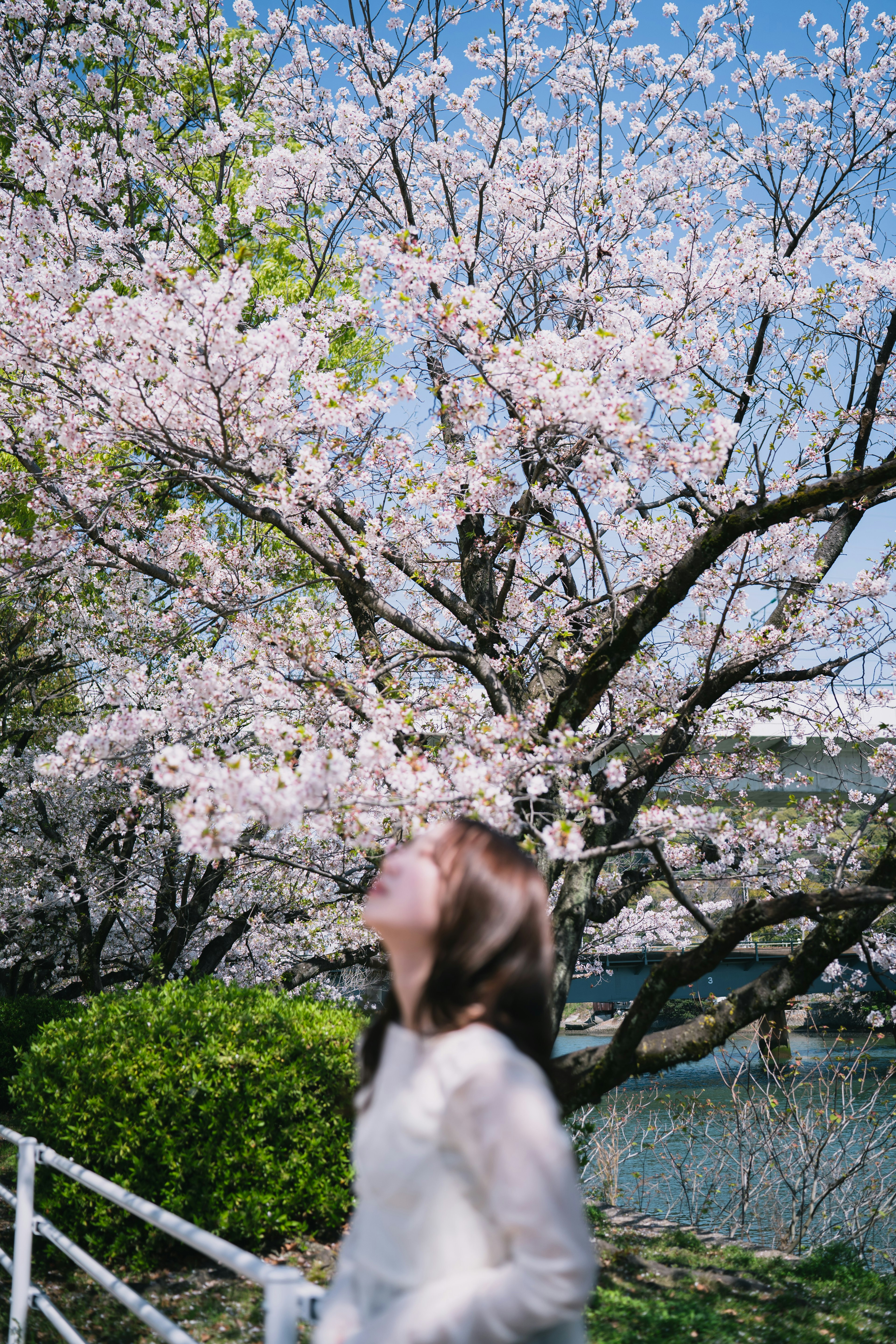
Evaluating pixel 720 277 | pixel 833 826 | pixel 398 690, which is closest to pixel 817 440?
pixel 720 277

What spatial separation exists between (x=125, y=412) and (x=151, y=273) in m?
0.79

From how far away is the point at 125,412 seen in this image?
17.4 feet

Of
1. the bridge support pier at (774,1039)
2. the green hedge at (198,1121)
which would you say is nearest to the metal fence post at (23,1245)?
the green hedge at (198,1121)

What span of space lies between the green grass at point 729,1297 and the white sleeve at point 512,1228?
4322 mm

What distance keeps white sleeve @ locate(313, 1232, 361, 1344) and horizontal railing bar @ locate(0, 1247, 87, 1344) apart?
1.77 m

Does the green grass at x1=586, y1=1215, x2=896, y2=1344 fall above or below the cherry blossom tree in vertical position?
below

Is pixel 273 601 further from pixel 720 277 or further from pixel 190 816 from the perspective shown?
pixel 190 816

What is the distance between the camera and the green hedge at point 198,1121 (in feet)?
16.3

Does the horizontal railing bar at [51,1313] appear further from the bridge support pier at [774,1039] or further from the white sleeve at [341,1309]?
the bridge support pier at [774,1039]

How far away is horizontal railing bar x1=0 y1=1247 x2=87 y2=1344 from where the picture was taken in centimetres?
276

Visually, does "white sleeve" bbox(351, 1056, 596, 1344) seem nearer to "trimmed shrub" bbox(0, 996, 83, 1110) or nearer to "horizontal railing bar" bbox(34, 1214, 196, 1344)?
"horizontal railing bar" bbox(34, 1214, 196, 1344)

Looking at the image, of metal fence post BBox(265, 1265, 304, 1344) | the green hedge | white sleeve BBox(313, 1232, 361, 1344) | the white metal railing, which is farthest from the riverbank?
white sleeve BBox(313, 1232, 361, 1344)

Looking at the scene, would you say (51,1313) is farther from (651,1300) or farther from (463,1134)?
(651,1300)

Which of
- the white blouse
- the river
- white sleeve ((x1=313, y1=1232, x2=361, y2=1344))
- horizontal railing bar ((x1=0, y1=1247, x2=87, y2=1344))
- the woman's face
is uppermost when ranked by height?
the woman's face
